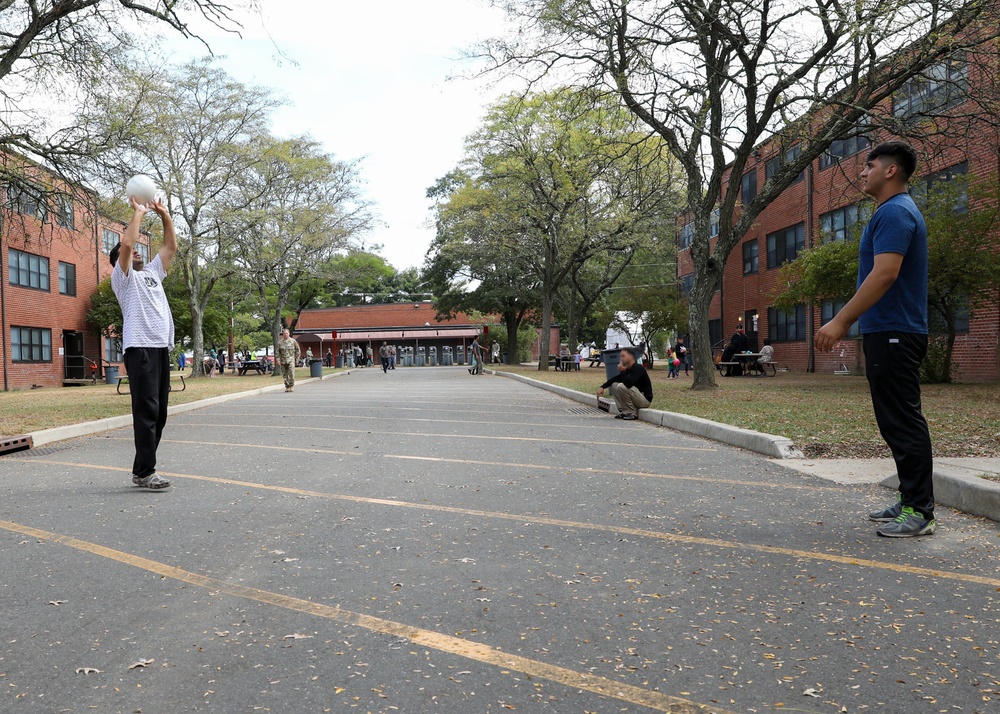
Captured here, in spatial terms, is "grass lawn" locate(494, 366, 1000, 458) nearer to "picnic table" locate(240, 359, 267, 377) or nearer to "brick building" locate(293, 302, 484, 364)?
"picnic table" locate(240, 359, 267, 377)

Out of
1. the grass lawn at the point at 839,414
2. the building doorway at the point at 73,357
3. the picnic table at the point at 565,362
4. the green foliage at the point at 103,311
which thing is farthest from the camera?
the picnic table at the point at 565,362

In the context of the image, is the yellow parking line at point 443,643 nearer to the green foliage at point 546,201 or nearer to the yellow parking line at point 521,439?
the yellow parking line at point 521,439

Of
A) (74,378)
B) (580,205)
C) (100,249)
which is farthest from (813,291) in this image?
(100,249)

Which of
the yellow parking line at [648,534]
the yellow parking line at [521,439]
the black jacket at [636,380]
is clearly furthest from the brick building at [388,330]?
the yellow parking line at [648,534]

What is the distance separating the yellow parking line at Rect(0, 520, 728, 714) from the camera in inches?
101

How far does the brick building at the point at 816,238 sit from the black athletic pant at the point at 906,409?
13.4 metres

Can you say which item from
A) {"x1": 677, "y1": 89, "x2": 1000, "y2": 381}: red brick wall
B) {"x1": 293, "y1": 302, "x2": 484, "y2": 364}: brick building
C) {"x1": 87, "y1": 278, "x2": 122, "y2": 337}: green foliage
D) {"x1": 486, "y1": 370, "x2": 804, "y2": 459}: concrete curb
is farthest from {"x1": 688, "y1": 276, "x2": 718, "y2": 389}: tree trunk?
{"x1": 293, "y1": 302, "x2": 484, "y2": 364}: brick building

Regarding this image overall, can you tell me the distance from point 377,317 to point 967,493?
236 ft

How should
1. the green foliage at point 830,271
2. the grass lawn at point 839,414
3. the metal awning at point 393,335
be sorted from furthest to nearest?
the metal awning at point 393,335, the green foliage at point 830,271, the grass lawn at point 839,414

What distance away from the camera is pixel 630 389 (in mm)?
12617

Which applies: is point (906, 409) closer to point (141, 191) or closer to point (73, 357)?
point (141, 191)

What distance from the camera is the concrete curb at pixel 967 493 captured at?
4980 mm

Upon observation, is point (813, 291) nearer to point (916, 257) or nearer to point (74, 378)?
point (916, 257)

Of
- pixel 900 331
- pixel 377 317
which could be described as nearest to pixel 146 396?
pixel 900 331
